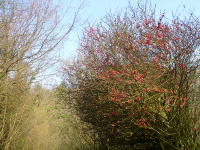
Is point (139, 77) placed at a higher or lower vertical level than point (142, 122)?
higher

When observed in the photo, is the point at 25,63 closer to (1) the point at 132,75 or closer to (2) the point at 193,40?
(1) the point at 132,75

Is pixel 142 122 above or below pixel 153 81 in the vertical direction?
below

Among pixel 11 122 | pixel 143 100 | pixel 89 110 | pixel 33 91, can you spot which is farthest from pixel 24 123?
pixel 143 100

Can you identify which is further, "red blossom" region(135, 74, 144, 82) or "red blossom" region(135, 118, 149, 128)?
"red blossom" region(135, 118, 149, 128)

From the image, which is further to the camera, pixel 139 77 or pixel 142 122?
pixel 142 122

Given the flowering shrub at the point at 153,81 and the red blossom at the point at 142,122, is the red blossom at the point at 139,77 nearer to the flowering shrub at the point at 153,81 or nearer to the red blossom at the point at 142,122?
the flowering shrub at the point at 153,81

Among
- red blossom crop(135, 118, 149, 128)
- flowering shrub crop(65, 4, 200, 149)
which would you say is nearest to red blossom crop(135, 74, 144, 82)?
flowering shrub crop(65, 4, 200, 149)

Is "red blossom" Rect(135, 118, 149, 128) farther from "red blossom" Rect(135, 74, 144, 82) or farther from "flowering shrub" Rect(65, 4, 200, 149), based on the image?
"red blossom" Rect(135, 74, 144, 82)

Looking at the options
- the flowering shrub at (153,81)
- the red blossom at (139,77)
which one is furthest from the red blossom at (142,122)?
the red blossom at (139,77)

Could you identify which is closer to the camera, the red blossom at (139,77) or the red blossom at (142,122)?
the red blossom at (139,77)

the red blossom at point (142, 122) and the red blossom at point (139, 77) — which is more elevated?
the red blossom at point (139, 77)

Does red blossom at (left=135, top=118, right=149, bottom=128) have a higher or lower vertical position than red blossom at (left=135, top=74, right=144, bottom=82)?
lower

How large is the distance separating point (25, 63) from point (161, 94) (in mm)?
3143

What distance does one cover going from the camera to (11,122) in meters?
6.12
